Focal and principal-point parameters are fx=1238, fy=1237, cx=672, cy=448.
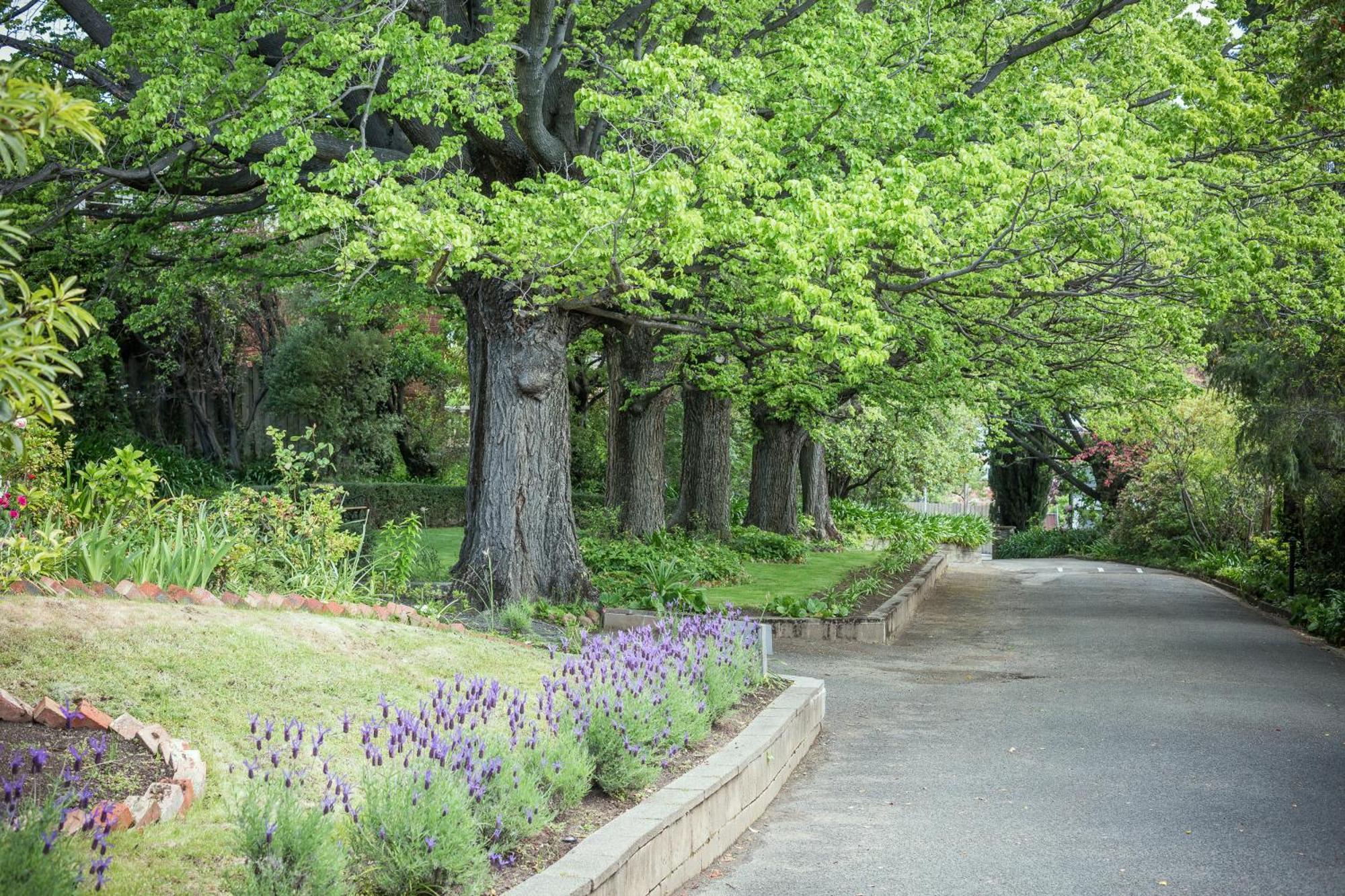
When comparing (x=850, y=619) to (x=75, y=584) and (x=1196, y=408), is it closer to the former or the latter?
(x=75, y=584)

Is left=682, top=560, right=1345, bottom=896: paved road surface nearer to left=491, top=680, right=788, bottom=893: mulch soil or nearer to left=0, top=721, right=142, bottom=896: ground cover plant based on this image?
left=491, top=680, right=788, bottom=893: mulch soil

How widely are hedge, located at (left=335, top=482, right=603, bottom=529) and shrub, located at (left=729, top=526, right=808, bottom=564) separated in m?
7.31

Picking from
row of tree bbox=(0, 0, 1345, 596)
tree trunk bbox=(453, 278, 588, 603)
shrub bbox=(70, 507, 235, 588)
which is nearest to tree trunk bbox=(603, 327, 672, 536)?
row of tree bbox=(0, 0, 1345, 596)

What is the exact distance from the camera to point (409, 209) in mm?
10531

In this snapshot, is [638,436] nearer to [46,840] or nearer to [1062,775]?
[1062,775]

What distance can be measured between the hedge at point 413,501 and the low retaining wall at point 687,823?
20.8 meters

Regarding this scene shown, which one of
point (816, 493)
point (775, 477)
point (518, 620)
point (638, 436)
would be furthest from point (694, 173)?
point (816, 493)

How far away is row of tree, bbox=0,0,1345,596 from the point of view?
36.8 ft

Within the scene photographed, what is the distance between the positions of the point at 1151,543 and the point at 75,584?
33.0 meters

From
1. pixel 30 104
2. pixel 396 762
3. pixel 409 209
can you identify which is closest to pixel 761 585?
pixel 409 209

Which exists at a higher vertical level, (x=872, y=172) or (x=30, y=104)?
(x=872, y=172)

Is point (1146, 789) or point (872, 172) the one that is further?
point (872, 172)

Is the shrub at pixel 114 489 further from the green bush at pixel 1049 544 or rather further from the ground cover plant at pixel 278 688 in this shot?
the green bush at pixel 1049 544

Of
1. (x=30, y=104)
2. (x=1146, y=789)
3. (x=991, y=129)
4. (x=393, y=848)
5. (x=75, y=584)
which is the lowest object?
(x=1146, y=789)
